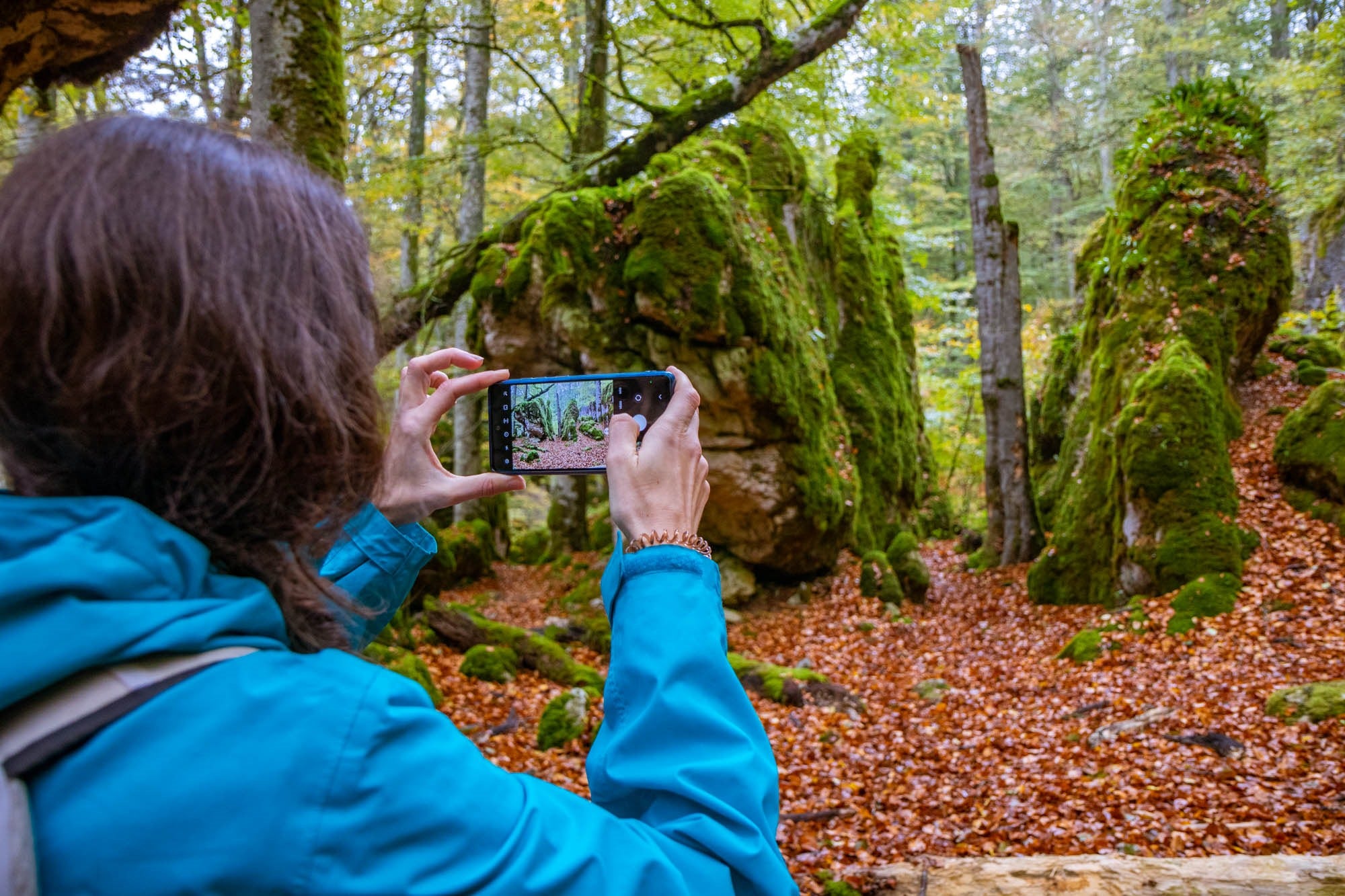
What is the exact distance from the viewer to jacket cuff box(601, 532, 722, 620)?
1.12 meters

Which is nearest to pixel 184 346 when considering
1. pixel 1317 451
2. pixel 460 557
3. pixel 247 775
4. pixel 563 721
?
pixel 247 775

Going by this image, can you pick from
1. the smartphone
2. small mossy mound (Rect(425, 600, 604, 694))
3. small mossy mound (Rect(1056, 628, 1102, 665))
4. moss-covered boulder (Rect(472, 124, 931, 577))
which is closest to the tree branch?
moss-covered boulder (Rect(472, 124, 931, 577))

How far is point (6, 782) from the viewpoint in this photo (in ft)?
2.04

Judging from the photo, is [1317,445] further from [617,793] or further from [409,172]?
[409,172]

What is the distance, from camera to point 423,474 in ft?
5.27

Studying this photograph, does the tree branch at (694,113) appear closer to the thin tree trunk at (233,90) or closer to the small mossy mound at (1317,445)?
the thin tree trunk at (233,90)

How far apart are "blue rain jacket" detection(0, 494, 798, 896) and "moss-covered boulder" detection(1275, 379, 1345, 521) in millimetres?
9346

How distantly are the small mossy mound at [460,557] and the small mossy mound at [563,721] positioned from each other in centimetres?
564

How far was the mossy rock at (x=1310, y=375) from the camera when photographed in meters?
9.95

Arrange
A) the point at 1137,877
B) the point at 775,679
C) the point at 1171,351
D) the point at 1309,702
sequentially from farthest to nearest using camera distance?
the point at 1171,351, the point at 775,679, the point at 1309,702, the point at 1137,877

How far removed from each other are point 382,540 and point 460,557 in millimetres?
11381

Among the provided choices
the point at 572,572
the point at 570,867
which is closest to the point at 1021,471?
the point at 572,572

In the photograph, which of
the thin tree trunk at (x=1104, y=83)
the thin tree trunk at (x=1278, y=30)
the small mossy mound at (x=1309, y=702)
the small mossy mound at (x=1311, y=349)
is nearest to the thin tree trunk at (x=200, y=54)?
the small mossy mound at (x=1309, y=702)

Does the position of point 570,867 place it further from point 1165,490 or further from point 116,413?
point 1165,490
